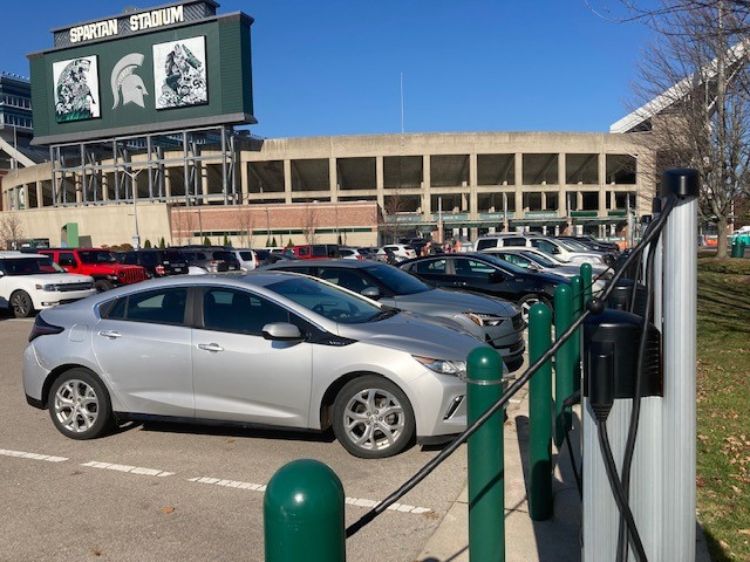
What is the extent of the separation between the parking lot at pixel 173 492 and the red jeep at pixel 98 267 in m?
A: 15.1

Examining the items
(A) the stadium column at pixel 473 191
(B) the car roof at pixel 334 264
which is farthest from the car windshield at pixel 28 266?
(A) the stadium column at pixel 473 191

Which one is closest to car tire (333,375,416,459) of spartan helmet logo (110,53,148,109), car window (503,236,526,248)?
car window (503,236,526,248)

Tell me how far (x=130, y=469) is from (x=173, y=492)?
28.7 inches

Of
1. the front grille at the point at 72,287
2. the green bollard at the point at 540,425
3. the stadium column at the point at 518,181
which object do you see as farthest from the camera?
the stadium column at the point at 518,181

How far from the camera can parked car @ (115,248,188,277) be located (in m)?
25.8

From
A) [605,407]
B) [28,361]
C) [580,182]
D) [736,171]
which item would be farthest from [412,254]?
[580,182]

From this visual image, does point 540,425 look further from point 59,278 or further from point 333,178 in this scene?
point 333,178

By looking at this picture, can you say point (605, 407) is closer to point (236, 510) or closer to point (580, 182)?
point (236, 510)

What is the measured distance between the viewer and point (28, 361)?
21.7 feet

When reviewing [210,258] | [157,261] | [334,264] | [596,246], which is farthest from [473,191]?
[334,264]

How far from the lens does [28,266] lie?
1806cm

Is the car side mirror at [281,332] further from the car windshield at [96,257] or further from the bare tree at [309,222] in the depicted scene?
the bare tree at [309,222]

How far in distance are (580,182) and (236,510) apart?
86.4m

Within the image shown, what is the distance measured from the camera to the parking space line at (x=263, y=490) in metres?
4.57
